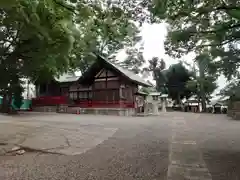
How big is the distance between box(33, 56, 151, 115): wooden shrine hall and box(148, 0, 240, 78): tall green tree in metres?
11.9

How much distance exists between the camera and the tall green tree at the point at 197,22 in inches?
185

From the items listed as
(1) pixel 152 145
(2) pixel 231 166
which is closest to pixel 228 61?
(1) pixel 152 145

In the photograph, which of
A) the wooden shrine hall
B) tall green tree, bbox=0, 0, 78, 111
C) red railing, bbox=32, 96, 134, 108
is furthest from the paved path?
red railing, bbox=32, 96, 134, 108

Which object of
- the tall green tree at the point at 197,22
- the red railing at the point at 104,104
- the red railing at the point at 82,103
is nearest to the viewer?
the tall green tree at the point at 197,22

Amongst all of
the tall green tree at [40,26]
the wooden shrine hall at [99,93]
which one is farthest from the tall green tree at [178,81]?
the tall green tree at [40,26]

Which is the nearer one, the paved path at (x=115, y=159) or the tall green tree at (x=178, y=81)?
the paved path at (x=115, y=159)

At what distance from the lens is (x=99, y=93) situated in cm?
2098

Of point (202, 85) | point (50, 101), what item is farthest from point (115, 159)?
point (202, 85)

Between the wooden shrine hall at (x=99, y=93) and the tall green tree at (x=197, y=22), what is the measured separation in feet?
39.1

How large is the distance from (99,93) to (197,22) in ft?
50.7

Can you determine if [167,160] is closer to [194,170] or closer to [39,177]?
[194,170]

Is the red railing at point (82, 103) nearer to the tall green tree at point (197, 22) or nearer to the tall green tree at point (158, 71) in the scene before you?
the tall green tree at point (197, 22)

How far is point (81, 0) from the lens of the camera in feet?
15.6

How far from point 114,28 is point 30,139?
3969mm
